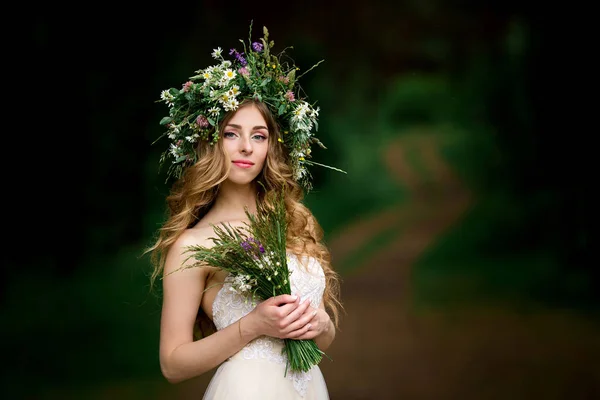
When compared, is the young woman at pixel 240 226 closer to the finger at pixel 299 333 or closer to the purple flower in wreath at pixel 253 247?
the finger at pixel 299 333

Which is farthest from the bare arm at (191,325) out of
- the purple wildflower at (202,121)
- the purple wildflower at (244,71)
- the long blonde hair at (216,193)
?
the purple wildflower at (244,71)

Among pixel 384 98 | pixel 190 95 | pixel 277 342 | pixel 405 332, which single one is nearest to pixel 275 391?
pixel 277 342

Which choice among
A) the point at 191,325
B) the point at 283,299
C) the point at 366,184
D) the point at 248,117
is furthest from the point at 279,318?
the point at 366,184

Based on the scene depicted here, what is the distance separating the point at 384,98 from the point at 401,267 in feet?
4.06

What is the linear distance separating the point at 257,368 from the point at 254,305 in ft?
0.73

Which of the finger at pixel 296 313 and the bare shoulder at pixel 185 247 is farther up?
the bare shoulder at pixel 185 247

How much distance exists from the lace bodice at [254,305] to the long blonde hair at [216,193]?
11 centimetres

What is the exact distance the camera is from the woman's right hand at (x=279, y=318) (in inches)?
109

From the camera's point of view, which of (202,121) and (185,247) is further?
(202,121)

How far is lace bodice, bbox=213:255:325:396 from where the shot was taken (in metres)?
2.94

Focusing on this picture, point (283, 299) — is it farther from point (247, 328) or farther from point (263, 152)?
point (263, 152)

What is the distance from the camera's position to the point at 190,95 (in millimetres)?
3199

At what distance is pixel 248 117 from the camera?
3.13 meters

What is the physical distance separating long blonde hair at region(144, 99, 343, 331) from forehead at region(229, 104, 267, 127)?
0.05ft
